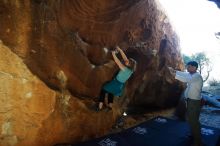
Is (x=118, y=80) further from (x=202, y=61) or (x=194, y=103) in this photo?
(x=202, y=61)

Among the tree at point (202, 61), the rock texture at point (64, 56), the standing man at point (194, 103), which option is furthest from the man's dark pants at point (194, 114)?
the tree at point (202, 61)

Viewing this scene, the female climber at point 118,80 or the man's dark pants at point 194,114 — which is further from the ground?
the female climber at point 118,80

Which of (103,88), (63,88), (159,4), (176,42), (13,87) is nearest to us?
(13,87)

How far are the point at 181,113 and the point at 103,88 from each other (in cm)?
414

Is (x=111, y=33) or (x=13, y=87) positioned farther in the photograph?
(x=111, y=33)

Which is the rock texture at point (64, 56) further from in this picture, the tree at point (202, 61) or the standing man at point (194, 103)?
the tree at point (202, 61)

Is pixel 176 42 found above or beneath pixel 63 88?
above

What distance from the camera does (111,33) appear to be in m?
6.97

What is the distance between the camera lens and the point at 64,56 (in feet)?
19.5

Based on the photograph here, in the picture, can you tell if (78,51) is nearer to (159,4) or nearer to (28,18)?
(28,18)

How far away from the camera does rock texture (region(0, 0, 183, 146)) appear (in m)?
5.15

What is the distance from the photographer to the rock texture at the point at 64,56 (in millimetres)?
5152

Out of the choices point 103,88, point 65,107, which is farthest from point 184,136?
point 65,107

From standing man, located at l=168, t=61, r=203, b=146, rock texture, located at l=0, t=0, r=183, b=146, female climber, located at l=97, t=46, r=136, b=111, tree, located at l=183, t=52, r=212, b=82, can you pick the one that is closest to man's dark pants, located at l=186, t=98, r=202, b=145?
standing man, located at l=168, t=61, r=203, b=146
